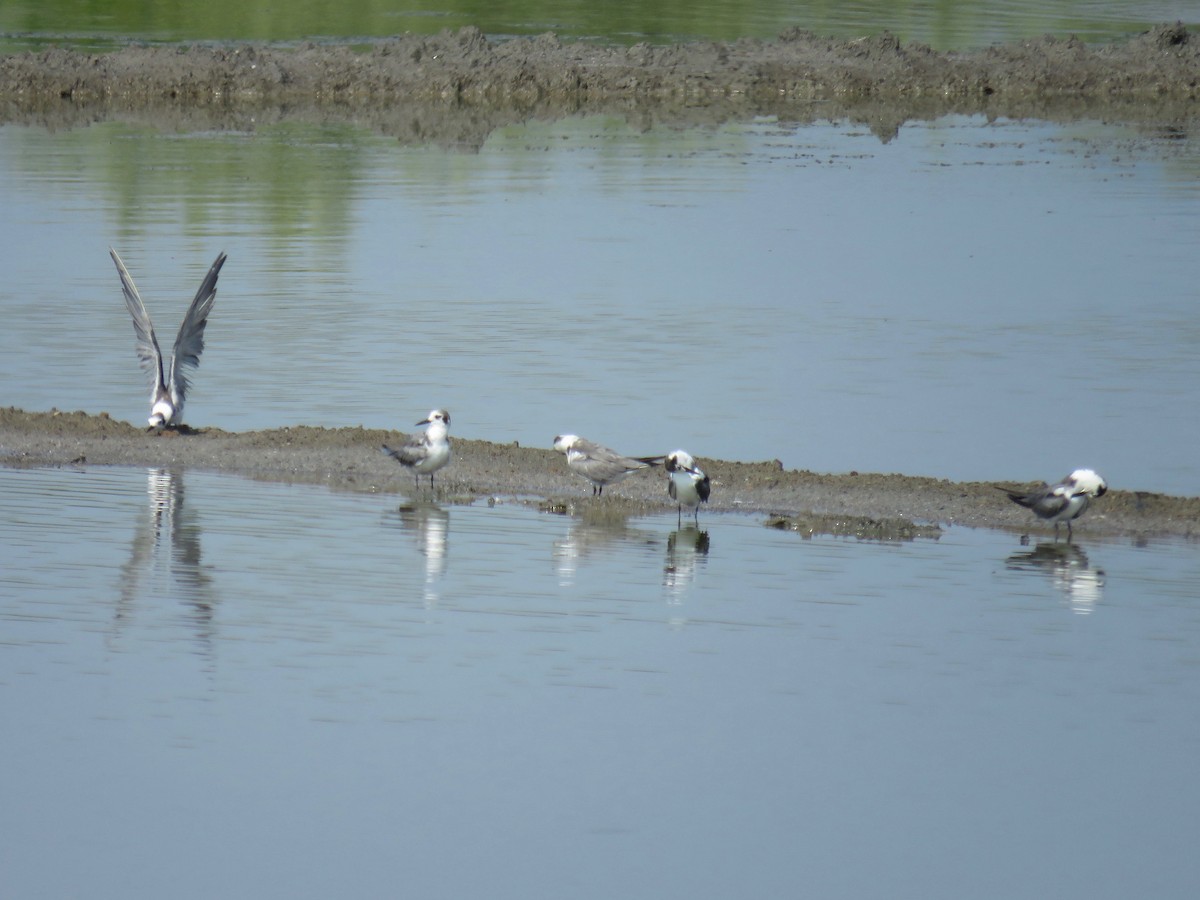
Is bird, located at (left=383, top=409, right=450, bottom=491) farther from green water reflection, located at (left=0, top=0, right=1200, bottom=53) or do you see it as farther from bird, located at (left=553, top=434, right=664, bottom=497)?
green water reflection, located at (left=0, top=0, right=1200, bottom=53)

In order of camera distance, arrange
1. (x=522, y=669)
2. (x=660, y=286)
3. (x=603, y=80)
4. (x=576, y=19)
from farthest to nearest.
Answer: (x=576, y=19) < (x=603, y=80) < (x=660, y=286) < (x=522, y=669)

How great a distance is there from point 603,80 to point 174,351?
28.6 meters

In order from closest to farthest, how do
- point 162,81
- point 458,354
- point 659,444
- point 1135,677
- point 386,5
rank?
point 1135,677 < point 659,444 < point 458,354 < point 162,81 < point 386,5

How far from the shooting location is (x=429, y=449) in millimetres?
13250

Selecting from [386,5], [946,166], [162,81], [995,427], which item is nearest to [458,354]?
[995,427]

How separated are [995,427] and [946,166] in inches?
693

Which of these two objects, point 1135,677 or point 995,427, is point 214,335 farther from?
point 1135,677

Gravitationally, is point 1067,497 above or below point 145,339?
below

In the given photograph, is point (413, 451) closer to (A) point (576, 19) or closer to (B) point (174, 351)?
(B) point (174, 351)

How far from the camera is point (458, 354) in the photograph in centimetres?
1805

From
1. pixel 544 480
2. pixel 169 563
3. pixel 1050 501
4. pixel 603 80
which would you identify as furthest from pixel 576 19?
pixel 169 563

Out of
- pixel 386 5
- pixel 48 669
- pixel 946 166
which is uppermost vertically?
pixel 386 5

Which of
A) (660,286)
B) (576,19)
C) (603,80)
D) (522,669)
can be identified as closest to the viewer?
(522,669)

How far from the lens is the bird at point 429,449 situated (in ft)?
43.4
